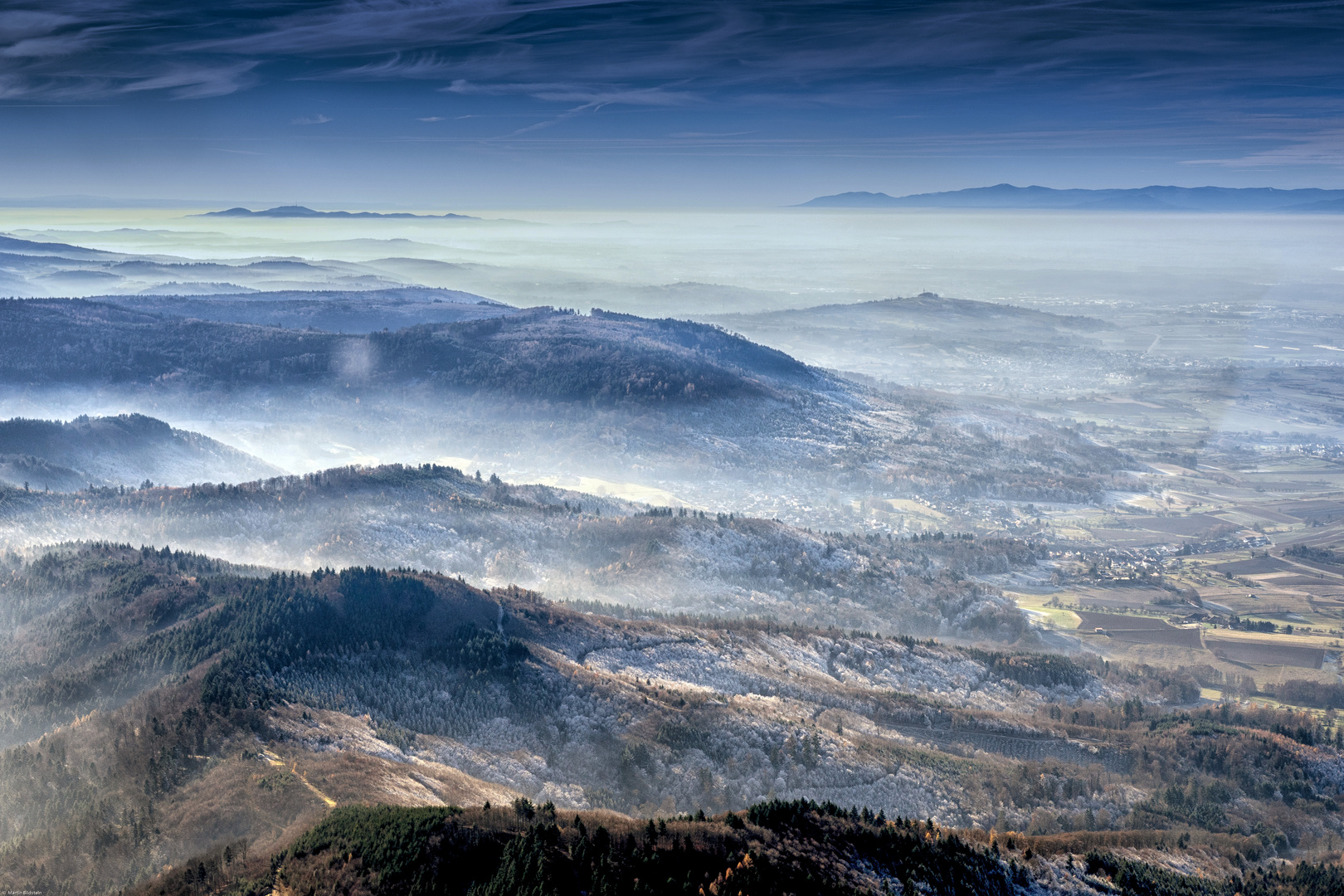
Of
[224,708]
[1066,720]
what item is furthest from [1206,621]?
[224,708]

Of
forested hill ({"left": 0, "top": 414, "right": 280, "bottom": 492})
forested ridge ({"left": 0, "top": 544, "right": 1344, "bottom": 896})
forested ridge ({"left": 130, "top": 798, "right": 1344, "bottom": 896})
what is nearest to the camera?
forested ridge ({"left": 130, "top": 798, "right": 1344, "bottom": 896})

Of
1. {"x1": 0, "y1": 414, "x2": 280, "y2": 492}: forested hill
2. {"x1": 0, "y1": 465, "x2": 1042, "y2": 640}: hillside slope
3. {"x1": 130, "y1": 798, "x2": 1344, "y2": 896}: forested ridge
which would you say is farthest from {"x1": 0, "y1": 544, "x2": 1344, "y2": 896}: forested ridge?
{"x1": 0, "y1": 414, "x2": 280, "y2": 492}: forested hill

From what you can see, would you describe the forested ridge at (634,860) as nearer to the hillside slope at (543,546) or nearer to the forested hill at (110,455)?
the hillside slope at (543,546)

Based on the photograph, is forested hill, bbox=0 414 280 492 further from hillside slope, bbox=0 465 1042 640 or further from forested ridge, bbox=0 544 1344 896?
forested ridge, bbox=0 544 1344 896

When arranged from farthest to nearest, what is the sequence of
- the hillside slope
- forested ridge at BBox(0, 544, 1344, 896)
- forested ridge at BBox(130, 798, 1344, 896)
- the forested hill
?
the forested hill
the hillside slope
forested ridge at BBox(0, 544, 1344, 896)
forested ridge at BBox(130, 798, 1344, 896)

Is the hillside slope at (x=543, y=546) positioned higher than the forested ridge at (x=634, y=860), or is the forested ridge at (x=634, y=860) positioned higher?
the forested ridge at (x=634, y=860)

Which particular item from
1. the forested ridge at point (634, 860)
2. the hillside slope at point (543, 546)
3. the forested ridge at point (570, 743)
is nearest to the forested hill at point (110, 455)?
the hillside slope at point (543, 546)

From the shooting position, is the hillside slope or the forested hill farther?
the forested hill

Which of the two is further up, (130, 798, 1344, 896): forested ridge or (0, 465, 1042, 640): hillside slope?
(130, 798, 1344, 896): forested ridge

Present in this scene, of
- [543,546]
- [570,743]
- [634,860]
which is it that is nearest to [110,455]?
[543,546]
